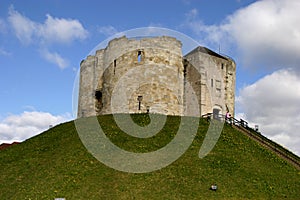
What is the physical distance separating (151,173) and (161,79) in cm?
1672

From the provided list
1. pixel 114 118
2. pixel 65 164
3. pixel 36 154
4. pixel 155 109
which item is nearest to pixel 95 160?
pixel 65 164

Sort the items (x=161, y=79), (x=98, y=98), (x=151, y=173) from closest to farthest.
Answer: (x=151, y=173) → (x=161, y=79) → (x=98, y=98)

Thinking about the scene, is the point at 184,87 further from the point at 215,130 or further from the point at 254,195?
the point at 254,195

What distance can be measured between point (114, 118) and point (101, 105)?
985 centimetres

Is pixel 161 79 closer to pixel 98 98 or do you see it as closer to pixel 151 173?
pixel 98 98

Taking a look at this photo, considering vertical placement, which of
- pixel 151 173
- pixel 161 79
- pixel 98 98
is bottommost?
pixel 151 173

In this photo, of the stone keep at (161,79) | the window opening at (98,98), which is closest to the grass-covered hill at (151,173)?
the stone keep at (161,79)

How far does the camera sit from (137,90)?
1566 inches

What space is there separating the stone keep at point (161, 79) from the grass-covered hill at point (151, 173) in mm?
7759

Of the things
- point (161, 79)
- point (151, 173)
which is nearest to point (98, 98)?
point (161, 79)

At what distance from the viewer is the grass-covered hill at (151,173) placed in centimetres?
2227

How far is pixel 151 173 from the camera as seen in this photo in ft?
79.8

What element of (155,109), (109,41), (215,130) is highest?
(109,41)

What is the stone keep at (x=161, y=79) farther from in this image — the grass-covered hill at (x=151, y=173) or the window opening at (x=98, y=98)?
the grass-covered hill at (x=151, y=173)
